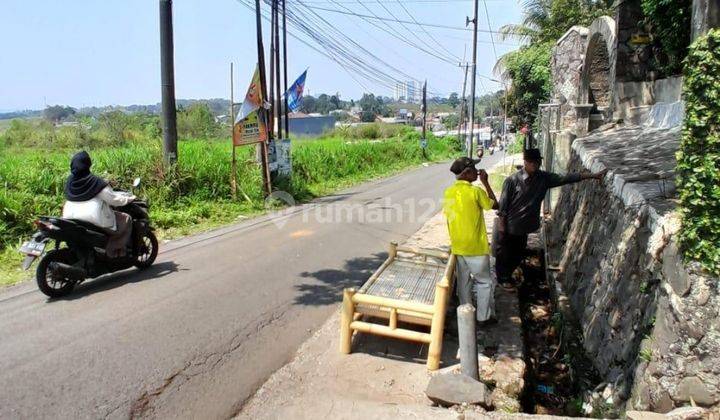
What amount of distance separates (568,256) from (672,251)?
360 centimetres

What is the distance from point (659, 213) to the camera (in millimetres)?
3721

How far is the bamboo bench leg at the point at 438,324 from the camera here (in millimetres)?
4375

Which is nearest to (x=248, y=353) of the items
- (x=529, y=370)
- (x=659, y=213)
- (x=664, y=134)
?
(x=529, y=370)

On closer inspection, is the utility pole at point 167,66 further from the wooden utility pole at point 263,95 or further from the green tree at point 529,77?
the green tree at point 529,77

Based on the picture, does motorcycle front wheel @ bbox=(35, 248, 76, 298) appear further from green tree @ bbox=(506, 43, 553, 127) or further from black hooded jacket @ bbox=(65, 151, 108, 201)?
green tree @ bbox=(506, 43, 553, 127)

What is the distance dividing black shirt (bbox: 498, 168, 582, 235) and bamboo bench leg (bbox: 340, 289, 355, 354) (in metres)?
2.23

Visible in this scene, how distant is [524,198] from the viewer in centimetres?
590

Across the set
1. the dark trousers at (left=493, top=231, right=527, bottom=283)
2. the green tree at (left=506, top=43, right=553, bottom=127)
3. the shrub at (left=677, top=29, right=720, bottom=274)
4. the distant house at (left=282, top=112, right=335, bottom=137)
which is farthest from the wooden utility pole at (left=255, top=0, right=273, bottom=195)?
the distant house at (left=282, top=112, right=335, bottom=137)

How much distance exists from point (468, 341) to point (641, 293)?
1305mm

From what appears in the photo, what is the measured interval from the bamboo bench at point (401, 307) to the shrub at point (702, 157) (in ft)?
6.30

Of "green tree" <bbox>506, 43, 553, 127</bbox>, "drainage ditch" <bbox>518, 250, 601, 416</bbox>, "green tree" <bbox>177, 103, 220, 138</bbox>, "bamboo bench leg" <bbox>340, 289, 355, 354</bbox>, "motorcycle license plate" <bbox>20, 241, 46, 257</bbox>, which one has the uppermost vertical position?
"green tree" <bbox>506, 43, 553, 127</bbox>

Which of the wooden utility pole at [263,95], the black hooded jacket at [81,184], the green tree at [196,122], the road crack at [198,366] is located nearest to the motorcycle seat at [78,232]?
the black hooded jacket at [81,184]

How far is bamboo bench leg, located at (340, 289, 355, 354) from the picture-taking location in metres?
4.58

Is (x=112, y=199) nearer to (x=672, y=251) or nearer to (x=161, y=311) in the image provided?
(x=161, y=311)
